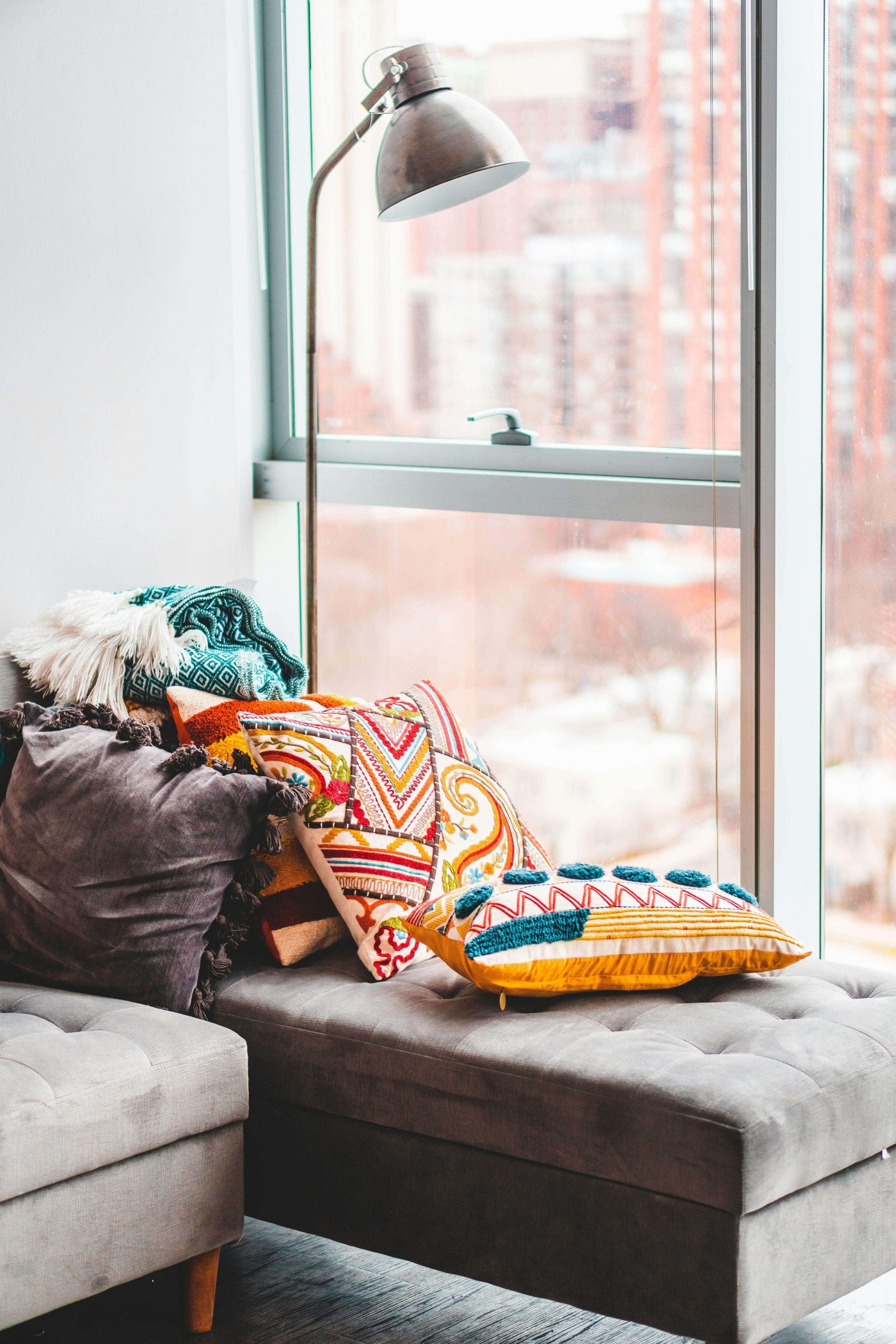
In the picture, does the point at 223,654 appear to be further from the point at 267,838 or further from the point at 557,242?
the point at 557,242

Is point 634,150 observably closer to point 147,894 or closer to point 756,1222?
point 147,894

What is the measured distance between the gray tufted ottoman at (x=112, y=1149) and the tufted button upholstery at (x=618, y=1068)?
0.42 feet

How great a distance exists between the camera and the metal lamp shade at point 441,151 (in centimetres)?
236

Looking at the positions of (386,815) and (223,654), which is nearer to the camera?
(386,815)

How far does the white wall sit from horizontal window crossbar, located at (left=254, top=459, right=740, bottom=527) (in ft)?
0.58

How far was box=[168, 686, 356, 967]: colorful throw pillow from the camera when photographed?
2170mm

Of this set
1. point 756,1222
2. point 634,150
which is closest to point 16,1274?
point 756,1222

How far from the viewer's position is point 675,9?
8.76ft

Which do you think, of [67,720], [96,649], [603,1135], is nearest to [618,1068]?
[603,1135]

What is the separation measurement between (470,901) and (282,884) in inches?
14.7

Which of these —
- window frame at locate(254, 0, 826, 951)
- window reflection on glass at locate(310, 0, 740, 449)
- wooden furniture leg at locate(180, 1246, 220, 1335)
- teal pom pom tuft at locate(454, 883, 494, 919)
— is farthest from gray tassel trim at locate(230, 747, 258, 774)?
window reflection on glass at locate(310, 0, 740, 449)

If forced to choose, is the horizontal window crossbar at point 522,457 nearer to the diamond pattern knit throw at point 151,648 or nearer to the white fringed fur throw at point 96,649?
the diamond pattern knit throw at point 151,648

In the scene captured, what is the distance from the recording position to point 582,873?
6.60 ft

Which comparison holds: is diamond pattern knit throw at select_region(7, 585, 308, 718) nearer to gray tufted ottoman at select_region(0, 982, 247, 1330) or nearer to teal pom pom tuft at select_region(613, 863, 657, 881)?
gray tufted ottoman at select_region(0, 982, 247, 1330)
